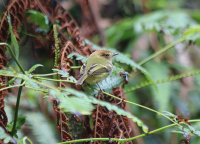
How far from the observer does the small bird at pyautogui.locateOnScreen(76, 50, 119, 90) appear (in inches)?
89.6

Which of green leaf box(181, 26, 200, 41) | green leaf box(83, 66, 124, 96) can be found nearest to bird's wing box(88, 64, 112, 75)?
green leaf box(83, 66, 124, 96)

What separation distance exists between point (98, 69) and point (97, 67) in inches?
2.0

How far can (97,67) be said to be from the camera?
2.58 metres

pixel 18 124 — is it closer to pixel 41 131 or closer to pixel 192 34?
pixel 41 131

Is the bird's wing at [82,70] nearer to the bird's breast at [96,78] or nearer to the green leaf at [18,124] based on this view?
the bird's breast at [96,78]

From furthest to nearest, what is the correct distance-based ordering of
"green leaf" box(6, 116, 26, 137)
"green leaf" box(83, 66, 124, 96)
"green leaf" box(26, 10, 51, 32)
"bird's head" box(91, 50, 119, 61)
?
"bird's head" box(91, 50, 119, 61), "green leaf" box(26, 10, 51, 32), "green leaf" box(83, 66, 124, 96), "green leaf" box(6, 116, 26, 137)

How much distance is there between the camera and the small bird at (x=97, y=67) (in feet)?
7.47

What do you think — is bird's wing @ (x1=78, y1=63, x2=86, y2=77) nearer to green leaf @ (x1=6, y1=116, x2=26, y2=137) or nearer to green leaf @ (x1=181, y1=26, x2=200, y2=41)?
green leaf @ (x1=6, y1=116, x2=26, y2=137)

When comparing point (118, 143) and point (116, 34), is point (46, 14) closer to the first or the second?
point (118, 143)

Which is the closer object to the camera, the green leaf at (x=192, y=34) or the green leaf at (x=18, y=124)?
the green leaf at (x=18, y=124)

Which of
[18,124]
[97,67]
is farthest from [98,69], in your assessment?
[18,124]

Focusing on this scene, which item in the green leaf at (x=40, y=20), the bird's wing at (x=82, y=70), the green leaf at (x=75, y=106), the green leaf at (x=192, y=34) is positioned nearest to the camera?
the green leaf at (x=75, y=106)

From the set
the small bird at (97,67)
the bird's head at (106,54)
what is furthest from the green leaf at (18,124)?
the bird's head at (106,54)

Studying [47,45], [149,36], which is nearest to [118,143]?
[47,45]
